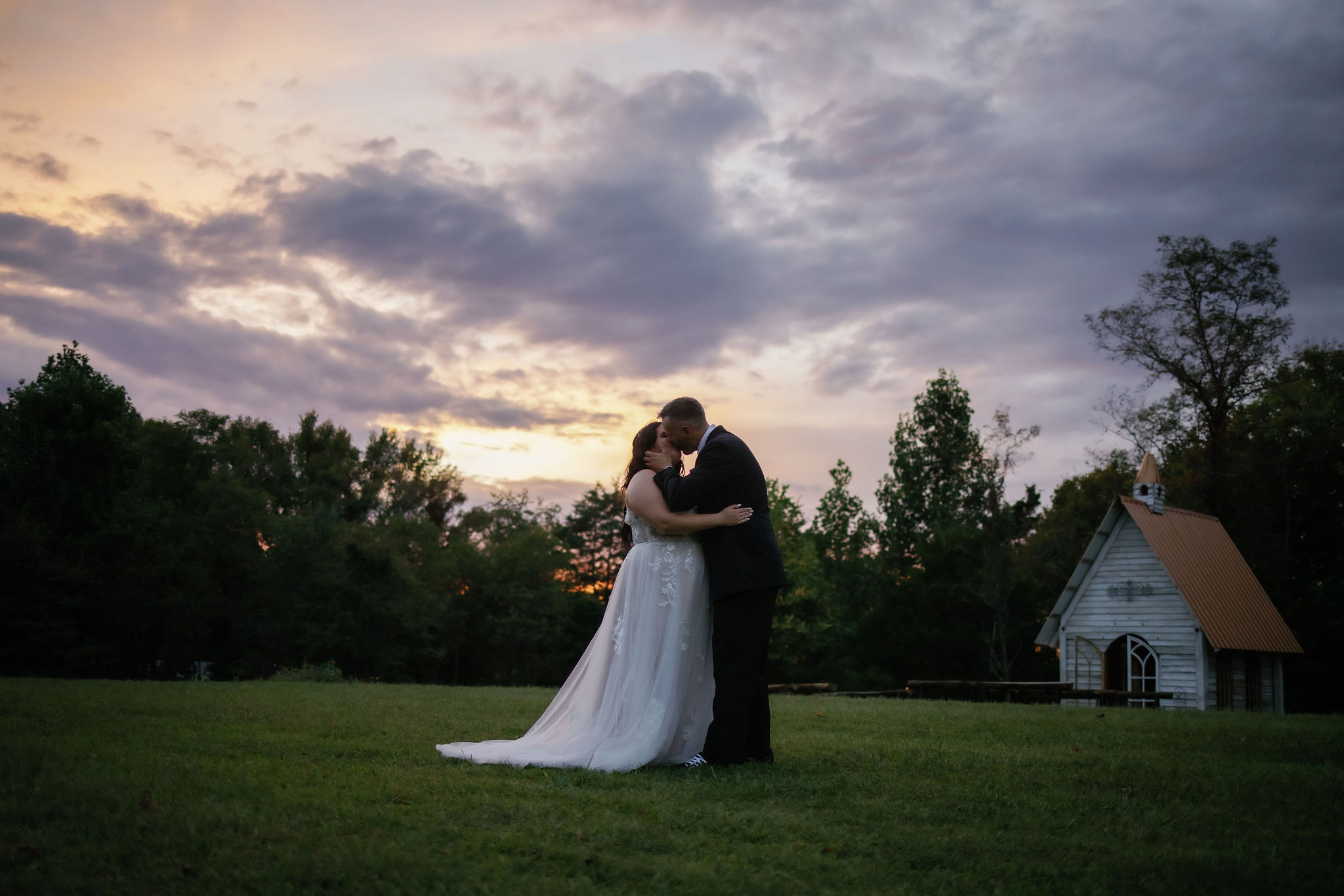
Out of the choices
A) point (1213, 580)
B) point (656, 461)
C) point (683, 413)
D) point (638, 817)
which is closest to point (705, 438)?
point (683, 413)

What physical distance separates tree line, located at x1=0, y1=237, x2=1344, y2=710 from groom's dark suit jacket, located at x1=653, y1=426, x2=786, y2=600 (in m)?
30.5

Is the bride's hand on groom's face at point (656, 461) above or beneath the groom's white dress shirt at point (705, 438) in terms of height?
beneath

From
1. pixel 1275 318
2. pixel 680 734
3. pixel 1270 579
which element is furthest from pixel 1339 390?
pixel 680 734

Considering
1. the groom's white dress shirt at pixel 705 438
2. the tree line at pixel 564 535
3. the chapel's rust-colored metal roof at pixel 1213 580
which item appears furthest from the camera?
the tree line at pixel 564 535

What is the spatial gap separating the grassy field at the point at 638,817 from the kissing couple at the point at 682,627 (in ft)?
1.71

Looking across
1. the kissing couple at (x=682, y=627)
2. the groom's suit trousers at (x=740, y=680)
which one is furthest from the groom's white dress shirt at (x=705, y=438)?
the groom's suit trousers at (x=740, y=680)

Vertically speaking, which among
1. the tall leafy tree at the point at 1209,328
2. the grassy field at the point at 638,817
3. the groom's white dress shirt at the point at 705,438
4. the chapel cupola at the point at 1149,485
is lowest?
the grassy field at the point at 638,817

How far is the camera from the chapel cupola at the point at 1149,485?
98.2 feet

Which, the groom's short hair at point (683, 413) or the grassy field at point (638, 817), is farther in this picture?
the groom's short hair at point (683, 413)

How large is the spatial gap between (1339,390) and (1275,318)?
18.4 ft

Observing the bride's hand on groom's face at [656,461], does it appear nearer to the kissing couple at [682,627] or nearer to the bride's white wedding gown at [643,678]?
the kissing couple at [682,627]

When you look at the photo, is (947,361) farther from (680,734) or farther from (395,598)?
(680,734)

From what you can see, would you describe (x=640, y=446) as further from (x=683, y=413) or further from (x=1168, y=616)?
(x=1168, y=616)

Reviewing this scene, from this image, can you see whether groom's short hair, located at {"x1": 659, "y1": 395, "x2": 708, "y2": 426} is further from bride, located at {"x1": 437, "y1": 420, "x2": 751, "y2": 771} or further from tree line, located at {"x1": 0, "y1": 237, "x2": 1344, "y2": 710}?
tree line, located at {"x1": 0, "y1": 237, "x2": 1344, "y2": 710}
